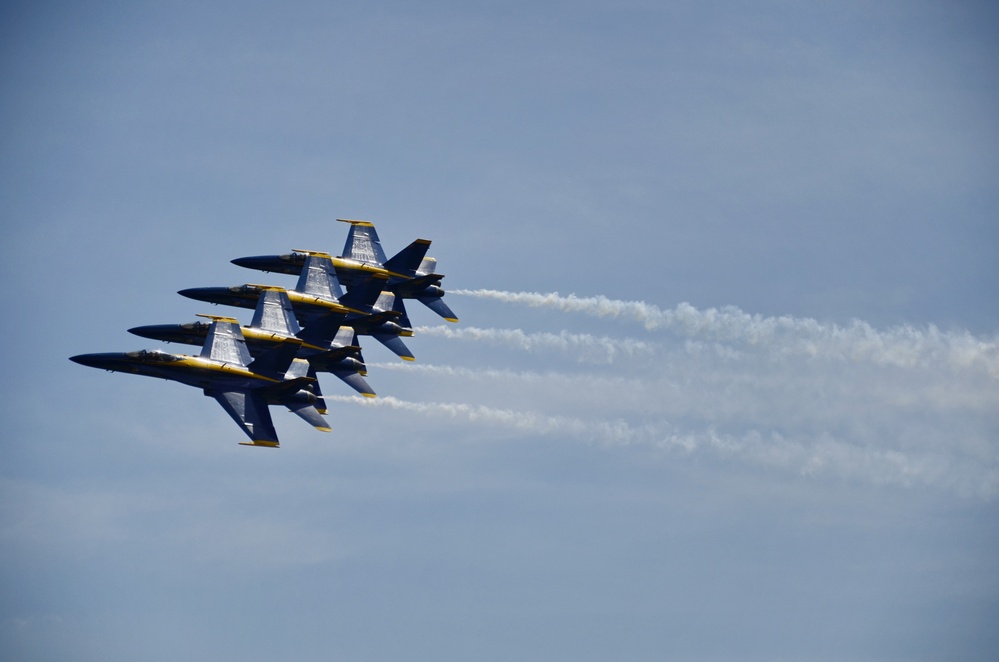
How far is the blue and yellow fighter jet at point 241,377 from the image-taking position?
11441 centimetres

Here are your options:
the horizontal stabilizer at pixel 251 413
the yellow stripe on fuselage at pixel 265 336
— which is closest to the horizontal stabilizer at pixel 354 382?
the yellow stripe on fuselage at pixel 265 336

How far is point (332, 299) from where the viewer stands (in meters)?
128

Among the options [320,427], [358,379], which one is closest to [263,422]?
[320,427]

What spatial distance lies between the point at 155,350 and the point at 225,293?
14.4 metres

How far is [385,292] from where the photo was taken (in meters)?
130

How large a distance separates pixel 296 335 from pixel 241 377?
30.6ft

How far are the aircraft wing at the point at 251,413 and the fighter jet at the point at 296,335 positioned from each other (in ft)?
18.5

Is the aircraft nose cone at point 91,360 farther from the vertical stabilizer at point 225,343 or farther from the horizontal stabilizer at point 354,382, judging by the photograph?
the horizontal stabilizer at point 354,382

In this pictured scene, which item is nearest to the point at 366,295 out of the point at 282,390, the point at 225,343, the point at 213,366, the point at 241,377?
the point at 225,343

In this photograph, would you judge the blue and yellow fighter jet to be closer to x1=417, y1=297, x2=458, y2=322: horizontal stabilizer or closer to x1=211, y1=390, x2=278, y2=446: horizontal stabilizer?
x1=211, y1=390, x2=278, y2=446: horizontal stabilizer

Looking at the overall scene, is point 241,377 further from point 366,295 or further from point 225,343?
point 366,295

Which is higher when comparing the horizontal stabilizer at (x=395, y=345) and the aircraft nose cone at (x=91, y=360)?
the horizontal stabilizer at (x=395, y=345)

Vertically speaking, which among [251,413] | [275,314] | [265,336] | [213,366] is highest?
[275,314]

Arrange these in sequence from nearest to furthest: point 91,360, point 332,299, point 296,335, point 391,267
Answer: point 91,360, point 296,335, point 332,299, point 391,267
